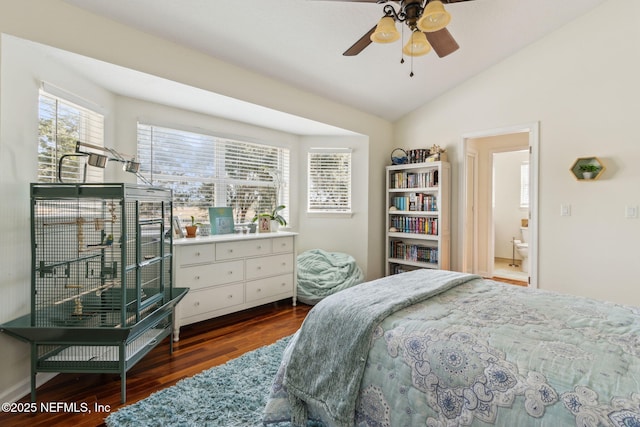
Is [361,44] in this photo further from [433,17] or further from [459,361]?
[459,361]

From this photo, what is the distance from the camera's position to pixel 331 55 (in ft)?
10.5

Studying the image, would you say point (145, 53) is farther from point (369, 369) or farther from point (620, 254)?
point (620, 254)

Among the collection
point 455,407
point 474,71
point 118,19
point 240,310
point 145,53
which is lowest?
point 240,310

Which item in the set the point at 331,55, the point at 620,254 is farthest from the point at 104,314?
the point at 620,254

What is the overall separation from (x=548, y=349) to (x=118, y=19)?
10.2 feet

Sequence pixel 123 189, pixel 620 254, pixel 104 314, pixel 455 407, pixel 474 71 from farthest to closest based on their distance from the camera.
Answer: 1. pixel 474 71
2. pixel 620 254
3. pixel 104 314
4. pixel 123 189
5. pixel 455 407

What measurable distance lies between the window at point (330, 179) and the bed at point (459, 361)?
2775mm

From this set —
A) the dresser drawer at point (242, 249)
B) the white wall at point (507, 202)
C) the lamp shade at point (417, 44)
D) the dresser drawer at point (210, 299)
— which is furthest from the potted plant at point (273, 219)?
the white wall at point (507, 202)

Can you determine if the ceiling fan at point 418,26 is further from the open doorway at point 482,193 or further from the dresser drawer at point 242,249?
the open doorway at point 482,193

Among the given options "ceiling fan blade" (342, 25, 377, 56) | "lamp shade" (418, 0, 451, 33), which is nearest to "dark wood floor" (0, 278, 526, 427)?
"ceiling fan blade" (342, 25, 377, 56)

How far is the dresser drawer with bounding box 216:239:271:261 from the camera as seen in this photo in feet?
10.6

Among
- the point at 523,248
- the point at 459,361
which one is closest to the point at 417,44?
the point at 459,361

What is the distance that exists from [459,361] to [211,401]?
144 cm

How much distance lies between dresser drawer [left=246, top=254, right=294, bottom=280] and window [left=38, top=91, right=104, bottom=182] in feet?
5.19
